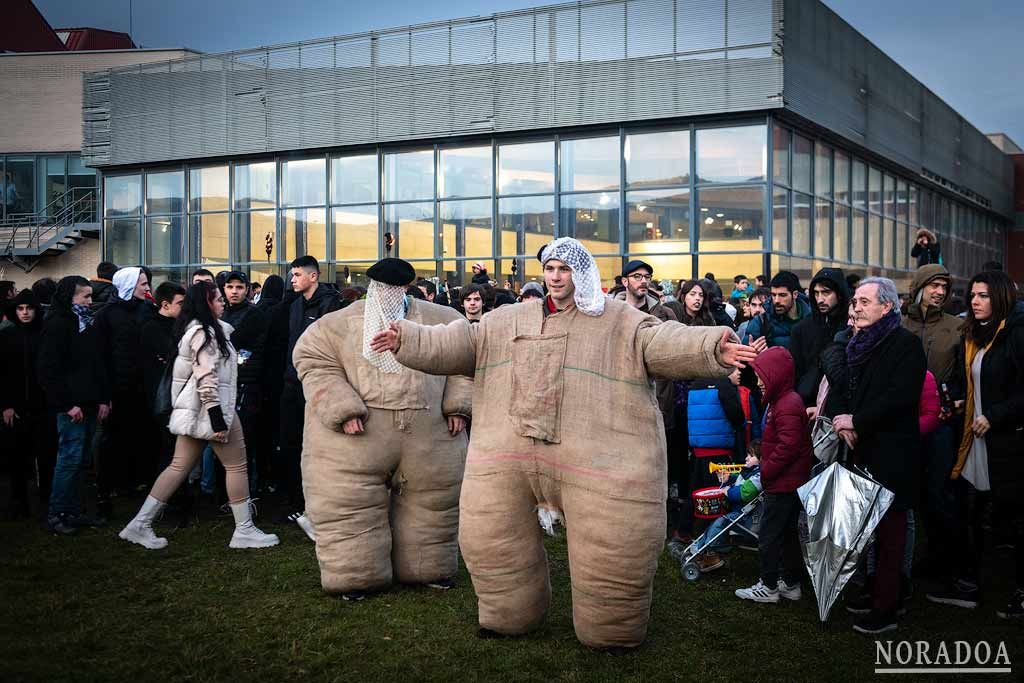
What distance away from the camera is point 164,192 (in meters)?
26.9

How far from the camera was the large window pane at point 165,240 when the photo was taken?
26688mm

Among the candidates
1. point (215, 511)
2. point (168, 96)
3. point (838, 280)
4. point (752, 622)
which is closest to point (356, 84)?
point (168, 96)

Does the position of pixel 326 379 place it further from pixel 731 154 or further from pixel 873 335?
pixel 731 154

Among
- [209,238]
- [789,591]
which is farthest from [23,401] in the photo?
[209,238]

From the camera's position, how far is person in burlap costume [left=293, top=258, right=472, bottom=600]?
6.02 metres

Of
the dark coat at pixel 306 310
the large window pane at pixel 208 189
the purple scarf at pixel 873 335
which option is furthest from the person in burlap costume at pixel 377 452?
the large window pane at pixel 208 189

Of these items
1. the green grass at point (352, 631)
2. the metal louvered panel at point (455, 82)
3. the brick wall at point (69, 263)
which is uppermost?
the metal louvered panel at point (455, 82)

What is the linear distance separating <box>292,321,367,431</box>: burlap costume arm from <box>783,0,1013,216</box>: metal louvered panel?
48.7ft

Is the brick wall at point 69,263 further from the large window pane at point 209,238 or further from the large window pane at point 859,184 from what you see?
the large window pane at point 859,184

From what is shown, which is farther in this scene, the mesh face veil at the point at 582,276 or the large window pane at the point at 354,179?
the large window pane at the point at 354,179

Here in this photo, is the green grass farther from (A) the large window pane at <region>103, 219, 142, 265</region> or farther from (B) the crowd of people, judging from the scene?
(A) the large window pane at <region>103, 219, 142, 265</region>

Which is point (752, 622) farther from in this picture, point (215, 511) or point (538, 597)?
point (215, 511)

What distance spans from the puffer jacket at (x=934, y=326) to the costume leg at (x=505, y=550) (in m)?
3.48

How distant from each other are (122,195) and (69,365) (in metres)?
21.6
